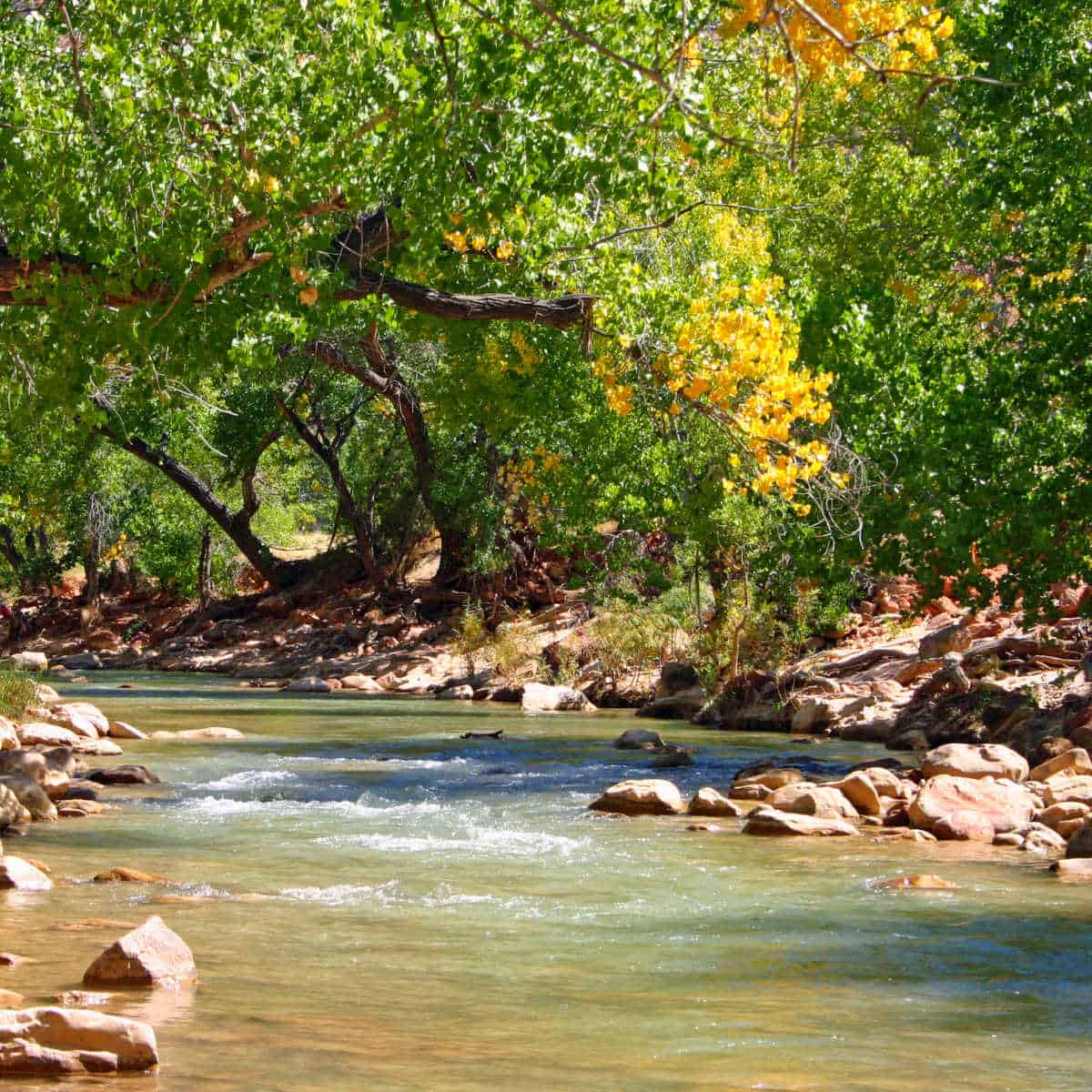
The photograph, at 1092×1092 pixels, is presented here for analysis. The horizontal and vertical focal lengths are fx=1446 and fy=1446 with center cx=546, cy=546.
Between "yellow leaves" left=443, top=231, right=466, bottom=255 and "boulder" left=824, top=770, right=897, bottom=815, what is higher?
"yellow leaves" left=443, top=231, right=466, bottom=255

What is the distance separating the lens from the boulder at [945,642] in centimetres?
1903

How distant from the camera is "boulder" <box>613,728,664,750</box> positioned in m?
16.5

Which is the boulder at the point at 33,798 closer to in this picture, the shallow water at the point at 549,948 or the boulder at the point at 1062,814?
the shallow water at the point at 549,948

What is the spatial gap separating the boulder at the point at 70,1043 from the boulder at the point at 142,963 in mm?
893

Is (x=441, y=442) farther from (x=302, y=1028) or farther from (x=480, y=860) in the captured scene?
(x=302, y=1028)

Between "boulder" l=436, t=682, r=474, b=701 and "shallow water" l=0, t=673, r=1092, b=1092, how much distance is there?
12495 mm

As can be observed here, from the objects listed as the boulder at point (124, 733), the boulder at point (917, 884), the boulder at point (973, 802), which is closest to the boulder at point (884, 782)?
the boulder at point (973, 802)

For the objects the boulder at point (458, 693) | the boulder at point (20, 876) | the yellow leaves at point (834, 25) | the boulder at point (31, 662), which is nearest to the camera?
the yellow leaves at point (834, 25)

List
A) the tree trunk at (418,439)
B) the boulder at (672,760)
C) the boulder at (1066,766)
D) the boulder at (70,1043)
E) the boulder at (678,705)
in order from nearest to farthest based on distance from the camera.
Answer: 1. the boulder at (70,1043)
2. the boulder at (1066,766)
3. the boulder at (672,760)
4. the boulder at (678,705)
5. the tree trunk at (418,439)

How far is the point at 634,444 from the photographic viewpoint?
2011 cm

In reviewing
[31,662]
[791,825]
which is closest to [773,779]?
[791,825]

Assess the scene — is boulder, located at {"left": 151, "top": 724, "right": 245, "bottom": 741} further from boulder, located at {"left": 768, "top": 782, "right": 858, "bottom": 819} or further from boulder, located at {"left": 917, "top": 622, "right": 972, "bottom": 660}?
boulder, located at {"left": 917, "top": 622, "right": 972, "bottom": 660}

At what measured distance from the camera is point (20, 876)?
317 inches

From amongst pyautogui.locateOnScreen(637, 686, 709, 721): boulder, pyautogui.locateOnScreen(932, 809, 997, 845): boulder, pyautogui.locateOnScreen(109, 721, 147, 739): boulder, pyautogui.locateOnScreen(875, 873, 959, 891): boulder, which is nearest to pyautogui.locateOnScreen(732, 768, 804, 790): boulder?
pyautogui.locateOnScreen(932, 809, 997, 845): boulder
